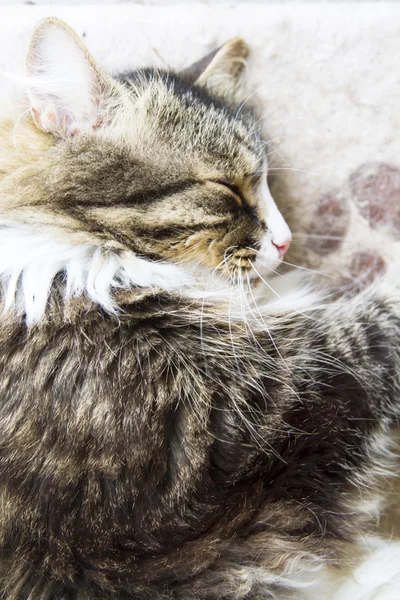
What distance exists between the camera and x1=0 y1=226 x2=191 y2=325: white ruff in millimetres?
1089

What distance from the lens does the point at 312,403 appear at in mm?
1084

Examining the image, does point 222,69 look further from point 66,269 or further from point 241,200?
point 66,269

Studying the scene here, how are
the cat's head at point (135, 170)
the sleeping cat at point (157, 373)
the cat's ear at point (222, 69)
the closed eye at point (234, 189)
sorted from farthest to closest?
the cat's ear at point (222, 69)
the closed eye at point (234, 189)
the cat's head at point (135, 170)
the sleeping cat at point (157, 373)

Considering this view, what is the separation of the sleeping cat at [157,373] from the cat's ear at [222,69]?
0.74 feet

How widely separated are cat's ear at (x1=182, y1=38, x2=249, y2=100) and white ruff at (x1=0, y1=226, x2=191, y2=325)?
1.91 ft

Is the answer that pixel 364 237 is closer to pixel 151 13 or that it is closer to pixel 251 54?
pixel 251 54

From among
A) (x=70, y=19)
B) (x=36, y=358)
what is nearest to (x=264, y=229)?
(x=36, y=358)

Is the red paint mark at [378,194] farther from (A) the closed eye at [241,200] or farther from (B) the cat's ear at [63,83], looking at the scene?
(B) the cat's ear at [63,83]

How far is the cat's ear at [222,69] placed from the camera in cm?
143

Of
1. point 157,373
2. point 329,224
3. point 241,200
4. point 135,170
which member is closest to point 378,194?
point 329,224

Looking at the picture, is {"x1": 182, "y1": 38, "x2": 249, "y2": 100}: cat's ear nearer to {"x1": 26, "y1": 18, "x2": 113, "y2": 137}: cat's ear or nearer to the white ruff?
{"x1": 26, "y1": 18, "x2": 113, "y2": 137}: cat's ear

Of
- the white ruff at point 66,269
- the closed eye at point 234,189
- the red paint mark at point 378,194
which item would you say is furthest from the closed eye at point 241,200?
the red paint mark at point 378,194

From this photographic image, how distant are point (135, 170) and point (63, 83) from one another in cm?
23

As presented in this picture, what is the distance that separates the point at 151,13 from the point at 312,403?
116cm
